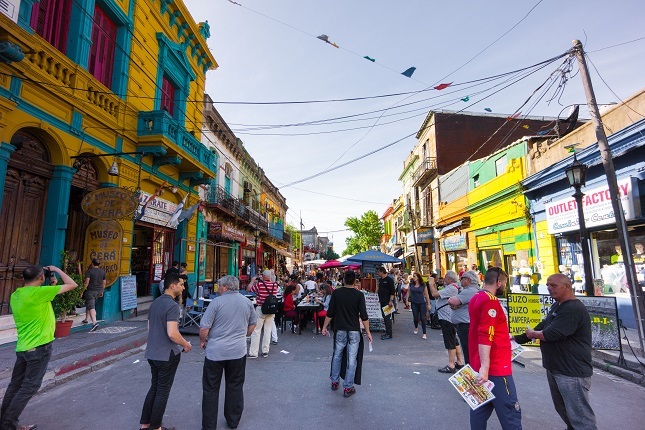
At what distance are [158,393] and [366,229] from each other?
4424 centimetres

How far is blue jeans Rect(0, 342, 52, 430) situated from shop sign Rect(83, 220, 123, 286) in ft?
19.1

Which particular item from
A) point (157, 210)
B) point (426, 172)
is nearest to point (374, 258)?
point (157, 210)

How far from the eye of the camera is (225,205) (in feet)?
64.2

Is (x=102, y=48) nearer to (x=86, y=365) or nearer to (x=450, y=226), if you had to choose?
(x=86, y=365)

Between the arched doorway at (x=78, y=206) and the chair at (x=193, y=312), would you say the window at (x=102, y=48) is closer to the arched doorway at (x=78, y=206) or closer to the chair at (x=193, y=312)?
the arched doorway at (x=78, y=206)

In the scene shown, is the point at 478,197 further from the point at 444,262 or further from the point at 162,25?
the point at 162,25

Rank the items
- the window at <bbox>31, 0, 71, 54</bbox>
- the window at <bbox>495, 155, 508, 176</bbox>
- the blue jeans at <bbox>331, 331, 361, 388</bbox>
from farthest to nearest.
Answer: the window at <bbox>495, 155, 508, 176</bbox> → the window at <bbox>31, 0, 71, 54</bbox> → the blue jeans at <bbox>331, 331, 361, 388</bbox>

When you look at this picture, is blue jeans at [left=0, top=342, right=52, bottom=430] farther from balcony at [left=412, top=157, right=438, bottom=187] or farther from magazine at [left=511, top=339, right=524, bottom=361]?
balcony at [left=412, top=157, right=438, bottom=187]

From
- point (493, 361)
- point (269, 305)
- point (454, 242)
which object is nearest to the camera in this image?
point (493, 361)

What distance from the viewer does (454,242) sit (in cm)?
2161

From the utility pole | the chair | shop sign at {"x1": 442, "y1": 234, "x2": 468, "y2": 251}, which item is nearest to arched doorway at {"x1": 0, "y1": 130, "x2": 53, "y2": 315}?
the chair

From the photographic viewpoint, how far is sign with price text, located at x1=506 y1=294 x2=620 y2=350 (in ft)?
22.6

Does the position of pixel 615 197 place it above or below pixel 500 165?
below

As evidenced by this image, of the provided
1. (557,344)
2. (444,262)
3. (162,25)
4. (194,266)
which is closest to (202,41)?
(162,25)
